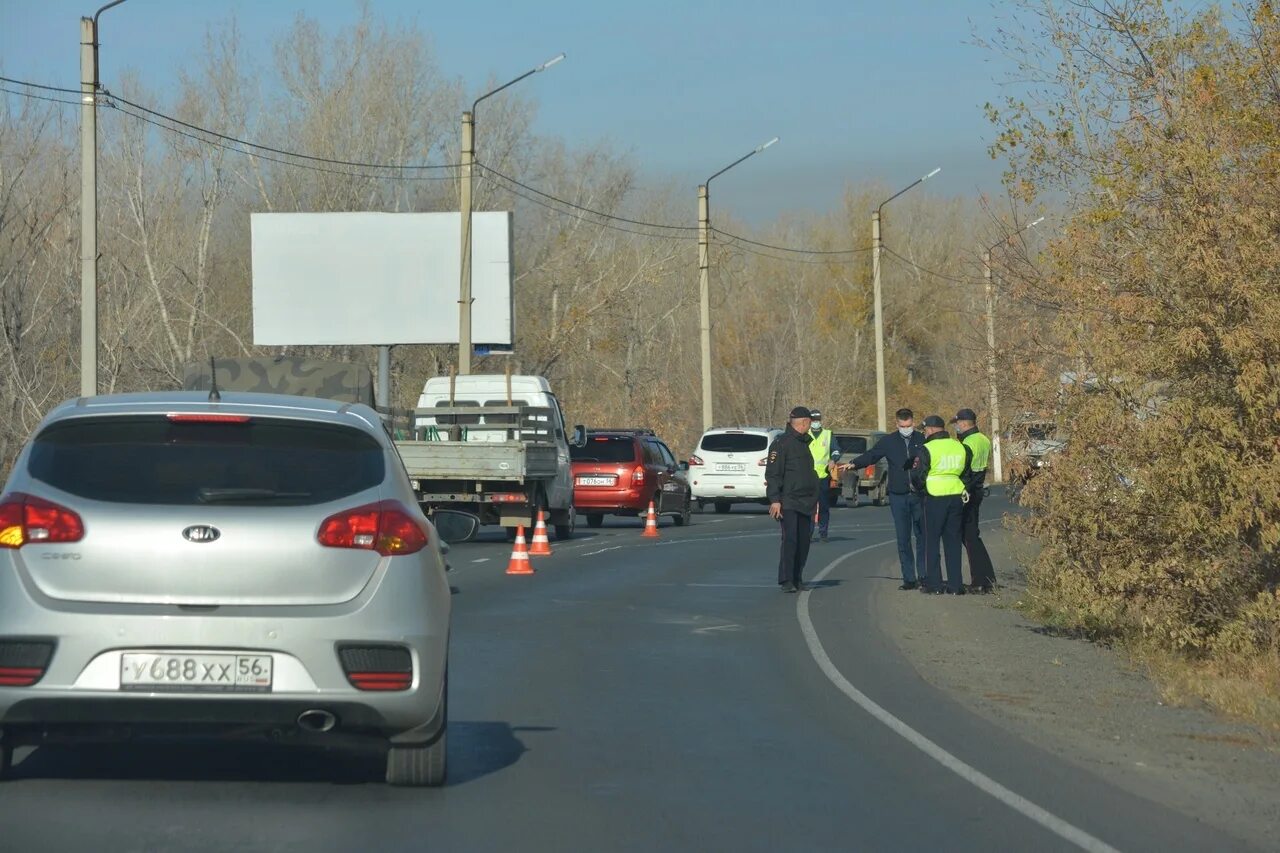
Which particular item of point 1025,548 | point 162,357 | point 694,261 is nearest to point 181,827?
point 1025,548

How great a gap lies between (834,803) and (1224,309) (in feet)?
20.6

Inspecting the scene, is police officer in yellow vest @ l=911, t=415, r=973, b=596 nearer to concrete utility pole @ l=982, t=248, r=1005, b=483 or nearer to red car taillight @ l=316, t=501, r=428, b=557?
concrete utility pole @ l=982, t=248, r=1005, b=483

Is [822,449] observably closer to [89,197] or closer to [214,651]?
[89,197]

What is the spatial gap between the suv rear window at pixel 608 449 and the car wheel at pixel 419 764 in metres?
24.7

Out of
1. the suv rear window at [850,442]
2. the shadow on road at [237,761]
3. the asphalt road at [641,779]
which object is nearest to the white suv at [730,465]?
the suv rear window at [850,442]

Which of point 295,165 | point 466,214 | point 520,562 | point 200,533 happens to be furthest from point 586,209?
point 200,533

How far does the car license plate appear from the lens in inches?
265

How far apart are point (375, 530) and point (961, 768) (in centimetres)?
311

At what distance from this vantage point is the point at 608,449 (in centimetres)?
3262

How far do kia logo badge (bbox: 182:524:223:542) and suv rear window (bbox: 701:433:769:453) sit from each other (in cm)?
3243

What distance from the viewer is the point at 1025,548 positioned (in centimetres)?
2280

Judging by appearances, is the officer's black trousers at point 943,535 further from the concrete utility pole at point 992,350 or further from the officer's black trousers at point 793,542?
the officer's black trousers at point 793,542

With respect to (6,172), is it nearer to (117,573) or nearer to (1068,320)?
(1068,320)

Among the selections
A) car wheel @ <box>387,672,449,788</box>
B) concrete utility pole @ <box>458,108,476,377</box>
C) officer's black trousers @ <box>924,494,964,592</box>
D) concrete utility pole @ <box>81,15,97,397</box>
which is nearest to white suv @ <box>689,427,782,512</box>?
concrete utility pole @ <box>458,108,476,377</box>
